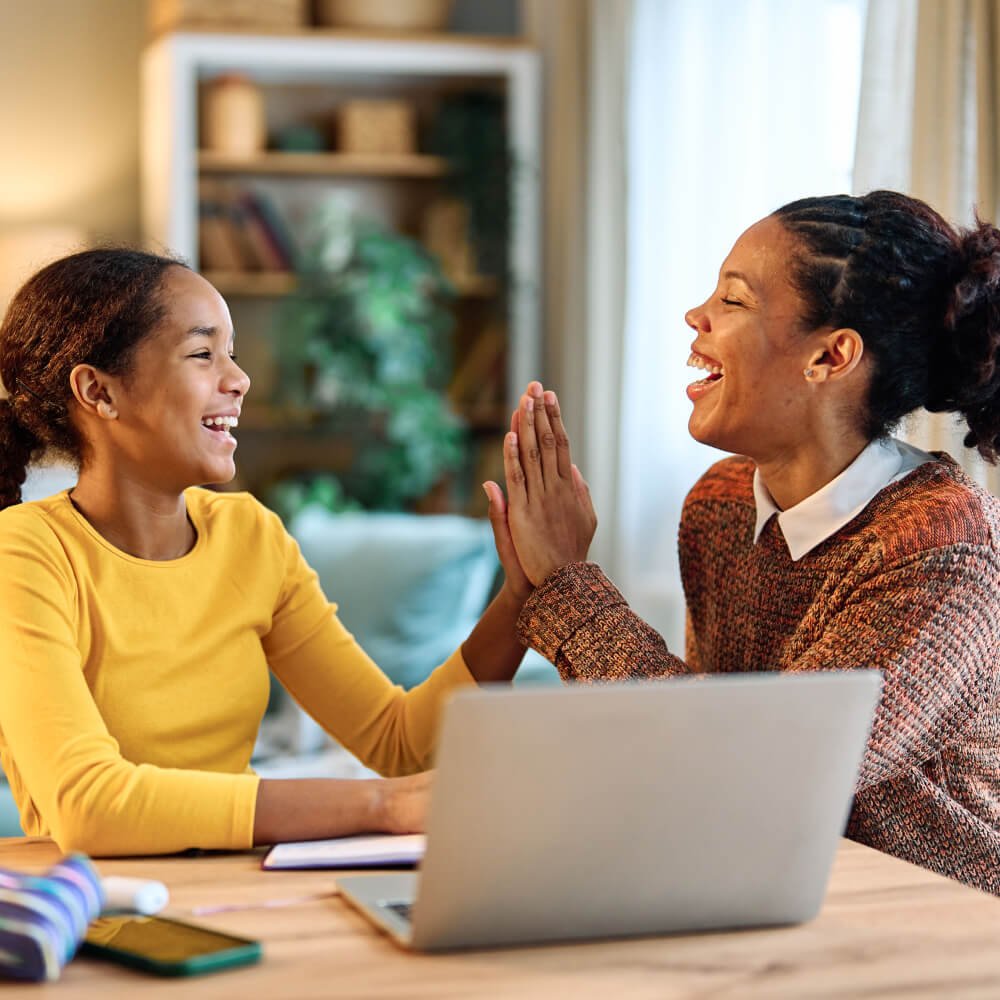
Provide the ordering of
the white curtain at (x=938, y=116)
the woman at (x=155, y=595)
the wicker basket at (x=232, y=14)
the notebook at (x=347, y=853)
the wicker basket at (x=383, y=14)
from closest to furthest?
the notebook at (x=347, y=853) < the woman at (x=155, y=595) < the white curtain at (x=938, y=116) < the wicker basket at (x=232, y=14) < the wicker basket at (x=383, y=14)

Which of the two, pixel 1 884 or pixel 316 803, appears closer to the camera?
pixel 1 884

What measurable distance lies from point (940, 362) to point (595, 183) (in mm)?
2363

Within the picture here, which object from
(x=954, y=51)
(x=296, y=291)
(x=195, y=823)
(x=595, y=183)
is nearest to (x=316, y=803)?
(x=195, y=823)

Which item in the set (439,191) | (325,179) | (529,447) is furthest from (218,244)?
(529,447)

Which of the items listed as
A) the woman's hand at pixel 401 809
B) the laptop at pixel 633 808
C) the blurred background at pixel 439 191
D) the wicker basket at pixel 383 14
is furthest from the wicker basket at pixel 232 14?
the laptop at pixel 633 808

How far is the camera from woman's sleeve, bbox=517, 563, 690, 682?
1550 mm

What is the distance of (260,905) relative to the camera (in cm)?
106

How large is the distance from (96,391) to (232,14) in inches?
117

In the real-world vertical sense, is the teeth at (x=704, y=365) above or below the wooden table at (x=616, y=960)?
above

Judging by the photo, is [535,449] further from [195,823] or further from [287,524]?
[287,524]

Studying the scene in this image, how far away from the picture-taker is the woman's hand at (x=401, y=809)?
125cm

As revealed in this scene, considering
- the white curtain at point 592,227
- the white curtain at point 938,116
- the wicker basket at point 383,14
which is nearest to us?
the white curtain at point 938,116

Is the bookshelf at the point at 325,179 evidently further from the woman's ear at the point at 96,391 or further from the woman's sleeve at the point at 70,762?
the woman's sleeve at the point at 70,762

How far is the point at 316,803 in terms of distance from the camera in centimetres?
124
